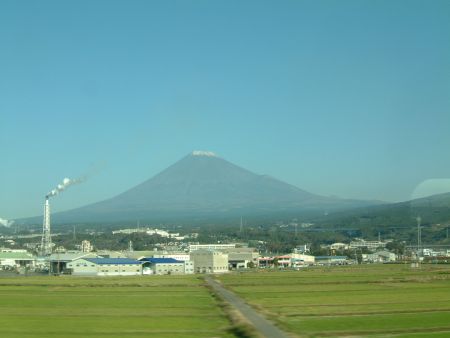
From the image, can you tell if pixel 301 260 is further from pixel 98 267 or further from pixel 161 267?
pixel 98 267

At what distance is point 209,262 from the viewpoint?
60.0 m

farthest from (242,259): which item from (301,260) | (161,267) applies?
(161,267)

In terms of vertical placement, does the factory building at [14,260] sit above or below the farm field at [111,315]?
above

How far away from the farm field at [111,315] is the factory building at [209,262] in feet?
107

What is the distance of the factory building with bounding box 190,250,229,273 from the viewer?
59.8 m

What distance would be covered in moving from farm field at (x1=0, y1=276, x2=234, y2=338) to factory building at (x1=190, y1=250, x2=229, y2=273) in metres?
32.5

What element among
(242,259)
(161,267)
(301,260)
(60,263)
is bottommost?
(301,260)

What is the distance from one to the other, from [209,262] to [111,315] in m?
41.8

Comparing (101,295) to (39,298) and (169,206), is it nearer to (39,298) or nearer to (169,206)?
(39,298)

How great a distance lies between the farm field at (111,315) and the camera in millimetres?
14906

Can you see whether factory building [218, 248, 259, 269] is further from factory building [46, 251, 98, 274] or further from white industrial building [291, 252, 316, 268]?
factory building [46, 251, 98, 274]

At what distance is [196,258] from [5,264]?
18.7 m

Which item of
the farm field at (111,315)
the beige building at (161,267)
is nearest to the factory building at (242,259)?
the beige building at (161,267)

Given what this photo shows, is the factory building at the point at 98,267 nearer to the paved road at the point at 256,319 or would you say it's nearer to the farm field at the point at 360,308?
the farm field at the point at 360,308
